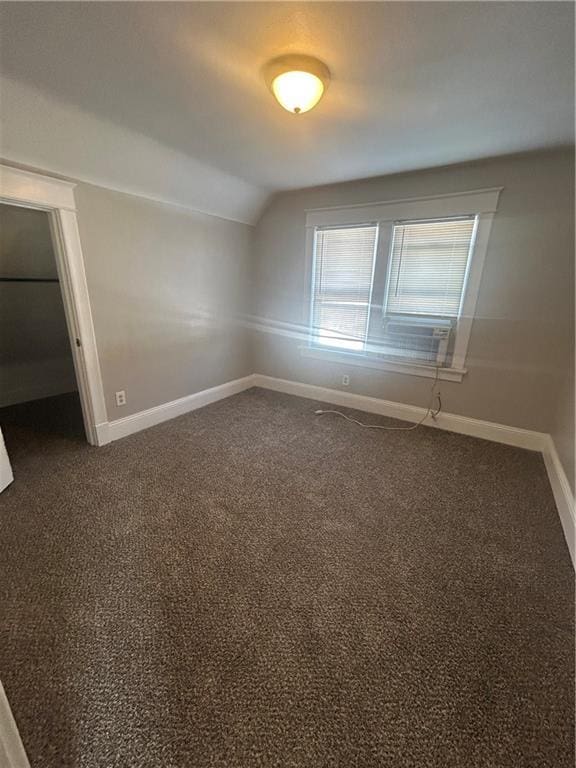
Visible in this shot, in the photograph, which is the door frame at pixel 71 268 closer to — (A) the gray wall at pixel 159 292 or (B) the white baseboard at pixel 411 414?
(A) the gray wall at pixel 159 292

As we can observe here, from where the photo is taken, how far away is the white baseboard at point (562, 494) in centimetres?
179

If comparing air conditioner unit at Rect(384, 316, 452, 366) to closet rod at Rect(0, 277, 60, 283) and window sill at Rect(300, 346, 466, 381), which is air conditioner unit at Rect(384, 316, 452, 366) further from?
closet rod at Rect(0, 277, 60, 283)

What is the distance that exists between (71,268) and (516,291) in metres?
3.57

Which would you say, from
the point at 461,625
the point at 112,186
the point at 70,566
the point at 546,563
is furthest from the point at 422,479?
the point at 112,186

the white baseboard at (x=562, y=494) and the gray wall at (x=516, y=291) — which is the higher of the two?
the gray wall at (x=516, y=291)

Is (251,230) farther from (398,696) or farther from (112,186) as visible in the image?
(398,696)

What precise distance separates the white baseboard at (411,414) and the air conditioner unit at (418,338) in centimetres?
53

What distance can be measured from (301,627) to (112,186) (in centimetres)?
320

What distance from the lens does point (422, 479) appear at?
94.7 inches

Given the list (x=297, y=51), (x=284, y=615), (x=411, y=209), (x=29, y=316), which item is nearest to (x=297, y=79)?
(x=297, y=51)

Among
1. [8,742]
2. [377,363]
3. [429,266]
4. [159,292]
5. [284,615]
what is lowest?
[284,615]

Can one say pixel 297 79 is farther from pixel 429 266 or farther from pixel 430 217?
pixel 429 266

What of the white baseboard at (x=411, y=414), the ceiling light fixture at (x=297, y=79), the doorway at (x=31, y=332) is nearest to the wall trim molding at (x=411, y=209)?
the ceiling light fixture at (x=297, y=79)

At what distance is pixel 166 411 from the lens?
130 inches
